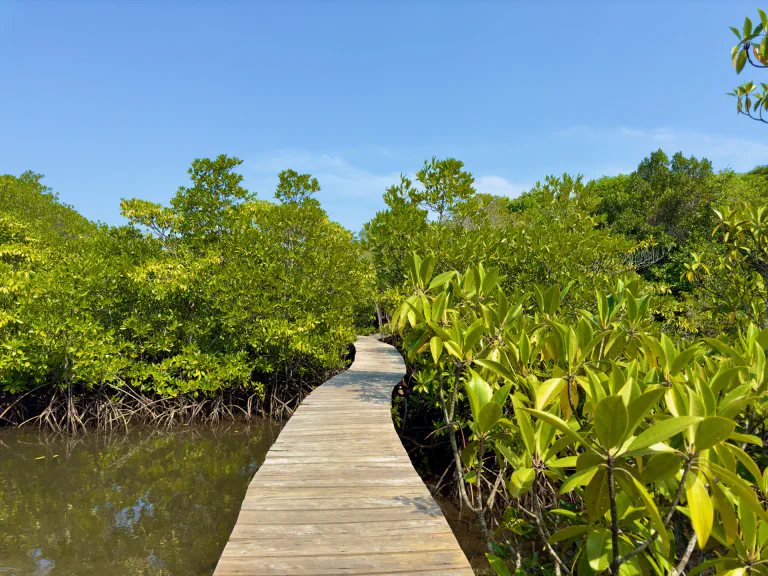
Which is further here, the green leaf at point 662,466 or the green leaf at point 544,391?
the green leaf at point 544,391

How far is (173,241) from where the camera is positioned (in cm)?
999

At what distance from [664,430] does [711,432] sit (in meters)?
0.15

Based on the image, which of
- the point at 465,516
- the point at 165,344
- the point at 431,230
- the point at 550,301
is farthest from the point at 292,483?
the point at 165,344

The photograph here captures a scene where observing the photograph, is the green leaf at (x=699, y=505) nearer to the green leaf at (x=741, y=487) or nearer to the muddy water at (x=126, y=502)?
the green leaf at (x=741, y=487)

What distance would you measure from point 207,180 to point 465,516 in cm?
884

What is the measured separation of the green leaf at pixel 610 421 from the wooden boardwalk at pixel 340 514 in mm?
1409

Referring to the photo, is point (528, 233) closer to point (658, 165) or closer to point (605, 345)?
point (605, 345)

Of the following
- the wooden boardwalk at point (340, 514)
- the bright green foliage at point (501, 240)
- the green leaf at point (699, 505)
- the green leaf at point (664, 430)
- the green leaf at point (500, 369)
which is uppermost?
the bright green foliage at point (501, 240)

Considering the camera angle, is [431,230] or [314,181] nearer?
[431,230]

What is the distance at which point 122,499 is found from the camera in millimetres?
5387

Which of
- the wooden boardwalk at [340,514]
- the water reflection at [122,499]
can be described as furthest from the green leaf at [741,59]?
the water reflection at [122,499]

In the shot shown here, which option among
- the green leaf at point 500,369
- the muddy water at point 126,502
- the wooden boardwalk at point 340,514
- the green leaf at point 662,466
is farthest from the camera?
the muddy water at point 126,502

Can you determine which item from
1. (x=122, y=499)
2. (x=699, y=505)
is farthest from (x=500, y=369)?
(x=122, y=499)

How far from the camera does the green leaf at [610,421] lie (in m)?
1.01
